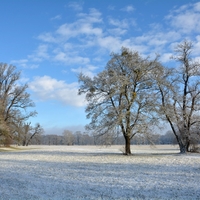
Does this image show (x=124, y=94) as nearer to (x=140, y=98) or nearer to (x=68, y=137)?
(x=140, y=98)

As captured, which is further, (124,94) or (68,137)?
(68,137)

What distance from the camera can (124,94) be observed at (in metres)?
24.9

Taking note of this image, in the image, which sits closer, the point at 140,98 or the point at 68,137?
the point at 140,98

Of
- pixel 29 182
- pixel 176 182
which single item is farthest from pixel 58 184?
pixel 176 182

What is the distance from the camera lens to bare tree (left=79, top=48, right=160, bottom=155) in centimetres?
2386

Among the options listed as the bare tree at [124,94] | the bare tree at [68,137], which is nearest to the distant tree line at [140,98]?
the bare tree at [124,94]

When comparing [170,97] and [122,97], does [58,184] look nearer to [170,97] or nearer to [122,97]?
[122,97]

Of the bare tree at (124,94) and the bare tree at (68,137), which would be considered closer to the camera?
the bare tree at (124,94)

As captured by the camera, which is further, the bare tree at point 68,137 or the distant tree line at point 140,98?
the bare tree at point 68,137

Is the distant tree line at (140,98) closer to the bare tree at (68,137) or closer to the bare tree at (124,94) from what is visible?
the bare tree at (124,94)

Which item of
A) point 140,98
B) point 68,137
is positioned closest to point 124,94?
point 140,98

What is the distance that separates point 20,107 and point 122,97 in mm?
29144

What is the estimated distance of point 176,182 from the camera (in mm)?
10445

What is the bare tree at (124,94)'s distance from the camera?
23859 millimetres
